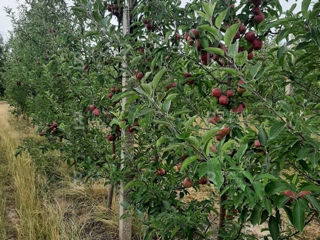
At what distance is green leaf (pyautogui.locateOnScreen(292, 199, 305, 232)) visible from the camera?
963 mm

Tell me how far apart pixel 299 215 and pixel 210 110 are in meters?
0.75

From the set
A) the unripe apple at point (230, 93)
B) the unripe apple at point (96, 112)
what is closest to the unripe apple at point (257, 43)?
the unripe apple at point (230, 93)

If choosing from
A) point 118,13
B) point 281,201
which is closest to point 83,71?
point 118,13

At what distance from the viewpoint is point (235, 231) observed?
5.32 ft

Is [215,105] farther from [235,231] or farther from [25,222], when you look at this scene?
[25,222]

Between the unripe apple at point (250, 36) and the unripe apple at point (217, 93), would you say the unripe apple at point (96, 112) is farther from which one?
the unripe apple at point (250, 36)

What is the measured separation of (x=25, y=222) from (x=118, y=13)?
7.05ft

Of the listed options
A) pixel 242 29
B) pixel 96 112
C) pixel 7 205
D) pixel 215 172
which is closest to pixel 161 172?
pixel 96 112

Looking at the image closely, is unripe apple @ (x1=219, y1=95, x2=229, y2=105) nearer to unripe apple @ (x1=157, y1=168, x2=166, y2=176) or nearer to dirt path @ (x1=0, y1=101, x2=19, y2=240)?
unripe apple @ (x1=157, y1=168, x2=166, y2=176)

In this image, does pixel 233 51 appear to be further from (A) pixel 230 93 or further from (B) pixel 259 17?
(B) pixel 259 17

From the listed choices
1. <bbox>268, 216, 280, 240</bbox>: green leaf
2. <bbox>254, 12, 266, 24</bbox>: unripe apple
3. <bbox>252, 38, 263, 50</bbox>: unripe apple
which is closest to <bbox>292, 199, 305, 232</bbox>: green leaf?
<bbox>268, 216, 280, 240</bbox>: green leaf

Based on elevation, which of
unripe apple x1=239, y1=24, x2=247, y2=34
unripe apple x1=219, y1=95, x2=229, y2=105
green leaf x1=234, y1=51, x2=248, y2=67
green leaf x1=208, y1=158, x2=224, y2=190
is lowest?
green leaf x1=208, y1=158, x2=224, y2=190

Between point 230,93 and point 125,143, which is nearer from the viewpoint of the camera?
point 230,93

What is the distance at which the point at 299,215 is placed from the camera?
97 cm
